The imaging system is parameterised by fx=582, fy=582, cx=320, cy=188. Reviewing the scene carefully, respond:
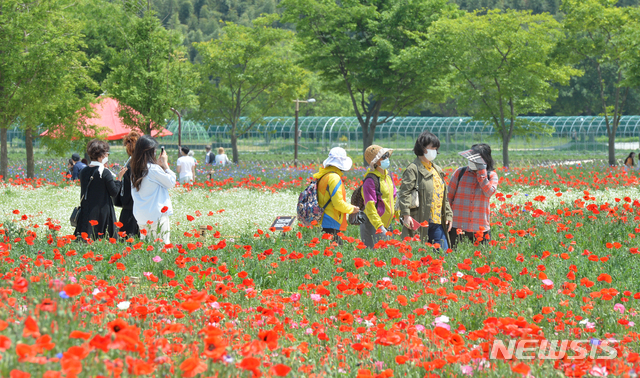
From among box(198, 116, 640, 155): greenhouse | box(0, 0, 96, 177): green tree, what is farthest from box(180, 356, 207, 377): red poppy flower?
box(198, 116, 640, 155): greenhouse

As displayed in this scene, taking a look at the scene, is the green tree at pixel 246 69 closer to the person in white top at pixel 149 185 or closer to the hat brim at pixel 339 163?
the person in white top at pixel 149 185

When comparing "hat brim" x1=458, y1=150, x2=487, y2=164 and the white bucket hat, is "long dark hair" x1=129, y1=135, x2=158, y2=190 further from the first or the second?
"hat brim" x1=458, y1=150, x2=487, y2=164

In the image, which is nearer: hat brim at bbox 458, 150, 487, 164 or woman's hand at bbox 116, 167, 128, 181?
hat brim at bbox 458, 150, 487, 164

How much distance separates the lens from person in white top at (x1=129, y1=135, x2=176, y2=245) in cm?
635

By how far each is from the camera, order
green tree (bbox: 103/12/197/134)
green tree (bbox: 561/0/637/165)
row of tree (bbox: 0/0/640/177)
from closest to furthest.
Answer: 1. row of tree (bbox: 0/0/640/177)
2. green tree (bbox: 561/0/637/165)
3. green tree (bbox: 103/12/197/134)

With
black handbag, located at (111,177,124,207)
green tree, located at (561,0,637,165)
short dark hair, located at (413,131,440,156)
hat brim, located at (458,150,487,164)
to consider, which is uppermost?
green tree, located at (561,0,637,165)

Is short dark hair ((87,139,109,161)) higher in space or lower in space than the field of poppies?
higher

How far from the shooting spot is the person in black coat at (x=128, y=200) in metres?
6.68

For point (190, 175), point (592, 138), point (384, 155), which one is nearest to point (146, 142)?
point (384, 155)

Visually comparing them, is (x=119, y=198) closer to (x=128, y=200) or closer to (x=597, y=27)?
(x=128, y=200)

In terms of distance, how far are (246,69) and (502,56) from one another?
15.0 meters

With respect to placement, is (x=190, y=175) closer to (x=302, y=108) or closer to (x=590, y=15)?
(x=590, y=15)

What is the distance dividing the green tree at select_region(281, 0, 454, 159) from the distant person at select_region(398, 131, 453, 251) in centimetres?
2165

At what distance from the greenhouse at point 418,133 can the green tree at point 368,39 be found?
18.3 m
